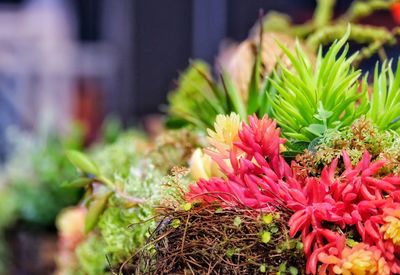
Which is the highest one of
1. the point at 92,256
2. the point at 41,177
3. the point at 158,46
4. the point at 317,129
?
the point at 317,129

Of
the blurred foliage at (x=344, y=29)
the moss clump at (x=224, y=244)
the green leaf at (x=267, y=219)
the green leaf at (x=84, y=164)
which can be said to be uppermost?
the blurred foliage at (x=344, y=29)

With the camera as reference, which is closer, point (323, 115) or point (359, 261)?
point (359, 261)

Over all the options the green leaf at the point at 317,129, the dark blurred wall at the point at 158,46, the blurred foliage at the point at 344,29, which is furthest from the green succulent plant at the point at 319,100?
the dark blurred wall at the point at 158,46

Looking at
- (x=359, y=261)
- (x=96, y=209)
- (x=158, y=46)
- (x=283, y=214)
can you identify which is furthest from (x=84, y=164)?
(x=158, y=46)

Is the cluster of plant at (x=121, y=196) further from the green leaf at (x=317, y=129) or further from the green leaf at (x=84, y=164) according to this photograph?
the green leaf at (x=317, y=129)

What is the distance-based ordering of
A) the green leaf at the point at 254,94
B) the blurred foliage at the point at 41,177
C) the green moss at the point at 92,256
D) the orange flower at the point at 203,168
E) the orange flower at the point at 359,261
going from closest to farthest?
the orange flower at the point at 359,261 < the orange flower at the point at 203,168 < the green leaf at the point at 254,94 < the green moss at the point at 92,256 < the blurred foliage at the point at 41,177

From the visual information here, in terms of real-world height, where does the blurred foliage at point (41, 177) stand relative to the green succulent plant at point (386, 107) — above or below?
below

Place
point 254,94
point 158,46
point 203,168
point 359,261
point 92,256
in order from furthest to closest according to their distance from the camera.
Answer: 1. point 158,46
2. point 92,256
3. point 254,94
4. point 203,168
5. point 359,261

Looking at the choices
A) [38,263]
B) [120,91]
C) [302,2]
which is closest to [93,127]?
[120,91]

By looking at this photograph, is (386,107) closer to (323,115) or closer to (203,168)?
(323,115)

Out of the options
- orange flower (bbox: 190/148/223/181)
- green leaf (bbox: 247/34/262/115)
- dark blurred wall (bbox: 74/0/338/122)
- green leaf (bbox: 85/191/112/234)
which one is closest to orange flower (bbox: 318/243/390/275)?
orange flower (bbox: 190/148/223/181)

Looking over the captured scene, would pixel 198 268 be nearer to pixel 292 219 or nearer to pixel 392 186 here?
pixel 292 219

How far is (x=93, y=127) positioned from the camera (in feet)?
17.5

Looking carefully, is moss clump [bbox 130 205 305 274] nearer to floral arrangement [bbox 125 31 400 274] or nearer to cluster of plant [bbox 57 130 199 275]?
floral arrangement [bbox 125 31 400 274]
